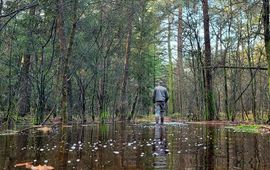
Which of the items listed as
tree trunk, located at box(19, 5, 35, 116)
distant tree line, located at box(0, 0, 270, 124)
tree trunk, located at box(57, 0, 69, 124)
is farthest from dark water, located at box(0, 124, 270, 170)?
tree trunk, located at box(19, 5, 35, 116)

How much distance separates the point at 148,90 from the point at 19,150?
85.0 ft

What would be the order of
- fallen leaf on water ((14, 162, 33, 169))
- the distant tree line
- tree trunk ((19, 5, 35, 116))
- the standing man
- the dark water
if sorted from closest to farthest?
fallen leaf on water ((14, 162, 33, 169)), the dark water, the distant tree line, the standing man, tree trunk ((19, 5, 35, 116))

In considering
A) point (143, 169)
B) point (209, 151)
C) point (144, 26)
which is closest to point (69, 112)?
point (144, 26)

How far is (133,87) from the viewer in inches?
1330

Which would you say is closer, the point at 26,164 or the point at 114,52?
the point at 26,164

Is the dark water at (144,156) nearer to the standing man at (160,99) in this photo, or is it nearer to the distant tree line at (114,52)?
the distant tree line at (114,52)

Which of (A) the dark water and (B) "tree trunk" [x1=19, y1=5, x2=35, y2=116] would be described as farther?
(B) "tree trunk" [x1=19, y1=5, x2=35, y2=116]

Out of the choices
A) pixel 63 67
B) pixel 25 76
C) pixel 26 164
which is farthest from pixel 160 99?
pixel 26 164

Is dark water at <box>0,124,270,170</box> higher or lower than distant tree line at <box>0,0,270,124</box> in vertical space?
lower

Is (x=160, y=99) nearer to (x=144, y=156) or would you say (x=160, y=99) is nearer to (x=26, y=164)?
(x=144, y=156)

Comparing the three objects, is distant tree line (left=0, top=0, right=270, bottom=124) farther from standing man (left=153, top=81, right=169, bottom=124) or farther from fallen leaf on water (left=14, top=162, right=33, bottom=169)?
fallen leaf on water (left=14, top=162, right=33, bottom=169)

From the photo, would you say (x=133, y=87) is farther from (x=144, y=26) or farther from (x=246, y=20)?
(x=246, y=20)

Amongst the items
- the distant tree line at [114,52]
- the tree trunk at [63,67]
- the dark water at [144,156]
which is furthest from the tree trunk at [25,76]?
the dark water at [144,156]

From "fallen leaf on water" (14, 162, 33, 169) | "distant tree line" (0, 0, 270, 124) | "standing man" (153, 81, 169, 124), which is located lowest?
"fallen leaf on water" (14, 162, 33, 169)
